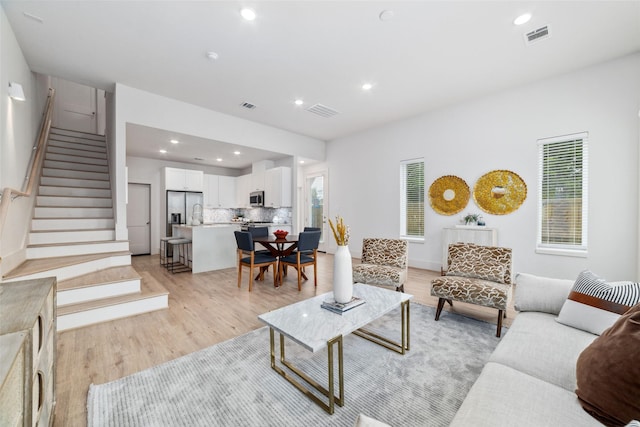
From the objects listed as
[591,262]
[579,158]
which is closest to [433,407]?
[591,262]

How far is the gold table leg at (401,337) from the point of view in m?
2.14

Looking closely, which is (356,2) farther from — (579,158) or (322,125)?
(579,158)

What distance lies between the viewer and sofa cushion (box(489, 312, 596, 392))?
1274 millimetres

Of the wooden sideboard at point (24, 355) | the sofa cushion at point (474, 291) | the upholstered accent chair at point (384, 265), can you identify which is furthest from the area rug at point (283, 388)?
the upholstered accent chair at point (384, 265)

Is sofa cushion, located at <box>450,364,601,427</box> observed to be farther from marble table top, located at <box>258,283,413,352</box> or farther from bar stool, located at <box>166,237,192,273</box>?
bar stool, located at <box>166,237,192,273</box>

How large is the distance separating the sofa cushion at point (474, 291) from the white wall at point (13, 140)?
4.25 metres

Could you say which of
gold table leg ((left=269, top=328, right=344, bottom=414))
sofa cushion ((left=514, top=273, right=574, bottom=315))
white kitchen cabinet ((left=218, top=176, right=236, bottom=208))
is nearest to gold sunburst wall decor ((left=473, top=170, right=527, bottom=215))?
sofa cushion ((left=514, top=273, right=574, bottom=315))

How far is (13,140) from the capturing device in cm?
300

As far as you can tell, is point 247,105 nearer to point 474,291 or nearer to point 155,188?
point 155,188

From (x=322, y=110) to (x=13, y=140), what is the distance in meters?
4.22

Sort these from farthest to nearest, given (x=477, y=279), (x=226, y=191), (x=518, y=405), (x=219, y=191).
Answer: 1. (x=226, y=191)
2. (x=219, y=191)
3. (x=477, y=279)
4. (x=518, y=405)

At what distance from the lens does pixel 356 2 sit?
236cm

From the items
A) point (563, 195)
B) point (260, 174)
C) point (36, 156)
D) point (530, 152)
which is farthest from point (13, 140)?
point (563, 195)

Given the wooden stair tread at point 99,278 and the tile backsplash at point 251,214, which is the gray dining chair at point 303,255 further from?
the tile backsplash at point 251,214
